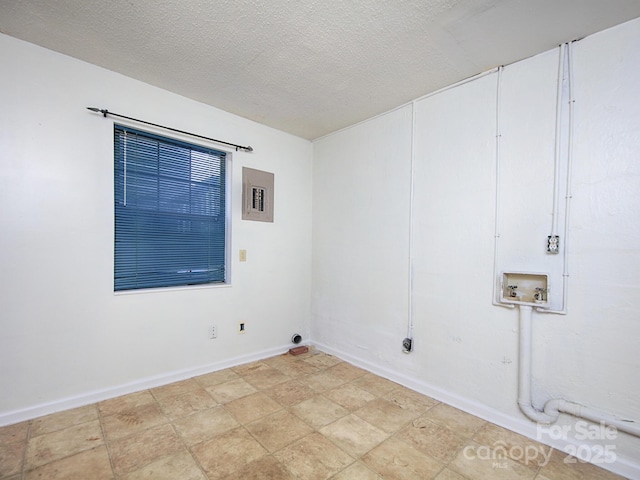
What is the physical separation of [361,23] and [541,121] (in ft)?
4.38

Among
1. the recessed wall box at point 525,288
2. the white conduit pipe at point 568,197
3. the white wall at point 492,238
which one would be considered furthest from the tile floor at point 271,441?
the white conduit pipe at point 568,197

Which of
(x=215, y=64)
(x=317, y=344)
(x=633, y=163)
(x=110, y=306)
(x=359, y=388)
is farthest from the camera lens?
(x=317, y=344)

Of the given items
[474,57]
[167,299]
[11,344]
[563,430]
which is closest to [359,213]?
[474,57]

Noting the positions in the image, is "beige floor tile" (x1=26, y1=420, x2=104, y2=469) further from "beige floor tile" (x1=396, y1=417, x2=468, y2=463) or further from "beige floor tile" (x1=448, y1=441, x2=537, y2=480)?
"beige floor tile" (x1=448, y1=441, x2=537, y2=480)

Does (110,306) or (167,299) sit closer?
(110,306)

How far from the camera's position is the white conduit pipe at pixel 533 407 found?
1652 mm

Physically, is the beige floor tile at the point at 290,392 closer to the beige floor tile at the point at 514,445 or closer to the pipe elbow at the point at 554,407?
the beige floor tile at the point at 514,445

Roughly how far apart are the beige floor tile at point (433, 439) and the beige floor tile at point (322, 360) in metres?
1.15

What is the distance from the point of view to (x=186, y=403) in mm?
2264

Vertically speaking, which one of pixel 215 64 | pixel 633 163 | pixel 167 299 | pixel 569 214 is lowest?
pixel 167 299

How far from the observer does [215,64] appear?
2.13 meters

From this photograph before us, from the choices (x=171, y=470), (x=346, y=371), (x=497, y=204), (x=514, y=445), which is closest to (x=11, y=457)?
(x=171, y=470)

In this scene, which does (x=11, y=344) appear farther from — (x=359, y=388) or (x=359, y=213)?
(x=359, y=213)

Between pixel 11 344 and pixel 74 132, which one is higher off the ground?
pixel 74 132
